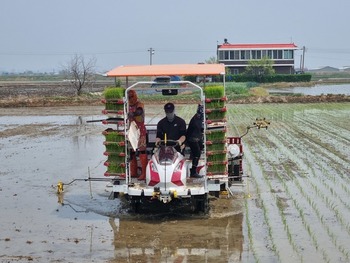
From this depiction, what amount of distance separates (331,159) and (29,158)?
8.69 meters

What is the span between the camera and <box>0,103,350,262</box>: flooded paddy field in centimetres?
966

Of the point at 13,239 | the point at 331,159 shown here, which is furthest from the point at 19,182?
the point at 331,159

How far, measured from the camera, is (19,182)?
52.3 feet

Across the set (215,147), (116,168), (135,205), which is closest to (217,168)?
(215,147)

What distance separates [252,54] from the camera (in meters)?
88.0

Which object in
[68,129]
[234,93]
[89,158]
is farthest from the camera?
[234,93]

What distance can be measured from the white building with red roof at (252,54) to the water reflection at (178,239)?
75.9 m

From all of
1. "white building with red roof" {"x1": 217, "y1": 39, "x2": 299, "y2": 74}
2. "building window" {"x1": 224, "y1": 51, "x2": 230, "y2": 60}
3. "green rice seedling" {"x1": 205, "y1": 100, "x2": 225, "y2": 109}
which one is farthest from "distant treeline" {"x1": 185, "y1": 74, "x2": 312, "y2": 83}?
"green rice seedling" {"x1": 205, "y1": 100, "x2": 225, "y2": 109}

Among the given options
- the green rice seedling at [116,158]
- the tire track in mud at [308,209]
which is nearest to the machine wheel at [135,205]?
the green rice seedling at [116,158]

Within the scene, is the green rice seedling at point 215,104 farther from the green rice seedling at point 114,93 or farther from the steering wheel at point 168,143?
the green rice seedling at point 114,93

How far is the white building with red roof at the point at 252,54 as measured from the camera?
8706cm

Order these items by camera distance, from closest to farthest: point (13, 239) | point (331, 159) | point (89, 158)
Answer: point (13, 239)
point (331, 159)
point (89, 158)

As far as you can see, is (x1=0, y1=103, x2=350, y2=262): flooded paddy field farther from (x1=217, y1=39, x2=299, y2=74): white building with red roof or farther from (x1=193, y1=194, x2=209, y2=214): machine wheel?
(x1=217, y1=39, x2=299, y2=74): white building with red roof

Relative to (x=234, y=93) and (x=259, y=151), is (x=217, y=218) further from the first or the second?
(x=234, y=93)
